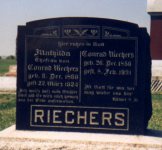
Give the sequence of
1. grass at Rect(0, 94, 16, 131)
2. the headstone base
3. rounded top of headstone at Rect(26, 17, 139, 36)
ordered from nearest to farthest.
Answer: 1. the headstone base
2. rounded top of headstone at Rect(26, 17, 139, 36)
3. grass at Rect(0, 94, 16, 131)

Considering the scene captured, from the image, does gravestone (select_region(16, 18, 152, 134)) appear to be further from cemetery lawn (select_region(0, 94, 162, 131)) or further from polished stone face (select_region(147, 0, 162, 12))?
polished stone face (select_region(147, 0, 162, 12))

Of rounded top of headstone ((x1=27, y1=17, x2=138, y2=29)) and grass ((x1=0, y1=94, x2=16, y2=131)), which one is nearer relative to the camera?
rounded top of headstone ((x1=27, y1=17, x2=138, y2=29))

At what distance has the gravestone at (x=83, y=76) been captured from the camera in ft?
15.9

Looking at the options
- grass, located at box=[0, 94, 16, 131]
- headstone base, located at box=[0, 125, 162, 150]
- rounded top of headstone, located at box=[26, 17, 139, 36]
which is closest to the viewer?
headstone base, located at box=[0, 125, 162, 150]

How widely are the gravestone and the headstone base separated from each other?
0.65 feet

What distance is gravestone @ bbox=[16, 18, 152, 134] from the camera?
4840 mm

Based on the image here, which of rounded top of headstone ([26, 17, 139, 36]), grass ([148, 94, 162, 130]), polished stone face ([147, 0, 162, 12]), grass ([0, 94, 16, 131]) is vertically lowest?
grass ([0, 94, 16, 131])

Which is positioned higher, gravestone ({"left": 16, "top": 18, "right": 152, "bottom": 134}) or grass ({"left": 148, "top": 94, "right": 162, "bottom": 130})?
gravestone ({"left": 16, "top": 18, "right": 152, "bottom": 134})

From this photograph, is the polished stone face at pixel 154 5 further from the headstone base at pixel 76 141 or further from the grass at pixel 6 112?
the headstone base at pixel 76 141

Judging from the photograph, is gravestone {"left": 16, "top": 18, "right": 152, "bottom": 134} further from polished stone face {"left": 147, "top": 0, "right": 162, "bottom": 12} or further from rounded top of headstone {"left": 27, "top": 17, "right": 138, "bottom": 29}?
polished stone face {"left": 147, "top": 0, "right": 162, "bottom": 12}

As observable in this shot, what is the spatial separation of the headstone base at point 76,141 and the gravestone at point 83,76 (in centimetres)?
20

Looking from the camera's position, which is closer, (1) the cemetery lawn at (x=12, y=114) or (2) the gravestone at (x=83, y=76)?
(2) the gravestone at (x=83, y=76)

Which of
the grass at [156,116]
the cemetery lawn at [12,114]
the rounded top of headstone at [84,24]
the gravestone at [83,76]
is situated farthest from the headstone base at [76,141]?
the grass at [156,116]

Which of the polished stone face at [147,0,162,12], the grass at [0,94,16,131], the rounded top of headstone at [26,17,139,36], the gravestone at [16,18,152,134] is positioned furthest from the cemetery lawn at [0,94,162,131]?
the polished stone face at [147,0,162,12]
